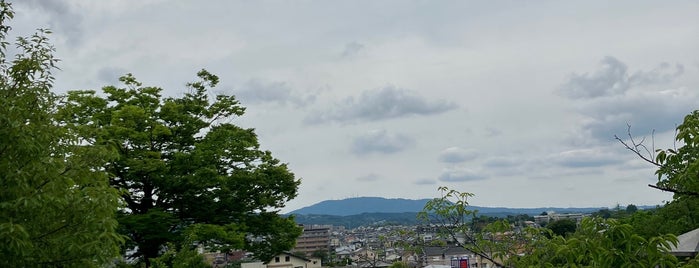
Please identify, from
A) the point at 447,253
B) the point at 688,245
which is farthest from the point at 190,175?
the point at 688,245

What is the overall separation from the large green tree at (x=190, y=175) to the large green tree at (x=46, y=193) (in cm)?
1278

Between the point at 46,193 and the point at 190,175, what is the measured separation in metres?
15.3

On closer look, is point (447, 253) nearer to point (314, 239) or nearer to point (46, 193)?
point (46, 193)

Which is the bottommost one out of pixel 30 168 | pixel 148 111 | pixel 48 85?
pixel 30 168

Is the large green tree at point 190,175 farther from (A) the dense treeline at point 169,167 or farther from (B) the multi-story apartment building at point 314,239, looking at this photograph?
(B) the multi-story apartment building at point 314,239

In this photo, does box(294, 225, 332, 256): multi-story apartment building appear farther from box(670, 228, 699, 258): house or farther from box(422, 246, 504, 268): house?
box(422, 246, 504, 268): house

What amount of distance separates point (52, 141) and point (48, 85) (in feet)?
2.53

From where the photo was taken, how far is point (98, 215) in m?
6.36

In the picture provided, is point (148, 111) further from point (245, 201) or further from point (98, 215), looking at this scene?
point (98, 215)

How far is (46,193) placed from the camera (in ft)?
19.5

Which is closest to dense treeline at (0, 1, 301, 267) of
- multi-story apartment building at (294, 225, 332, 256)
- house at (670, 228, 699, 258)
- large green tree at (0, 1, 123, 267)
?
large green tree at (0, 1, 123, 267)

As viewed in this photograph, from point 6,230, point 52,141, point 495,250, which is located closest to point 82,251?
point 6,230

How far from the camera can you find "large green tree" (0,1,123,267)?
5.79m

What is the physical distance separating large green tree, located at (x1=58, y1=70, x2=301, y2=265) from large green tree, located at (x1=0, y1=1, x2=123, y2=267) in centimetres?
1278
